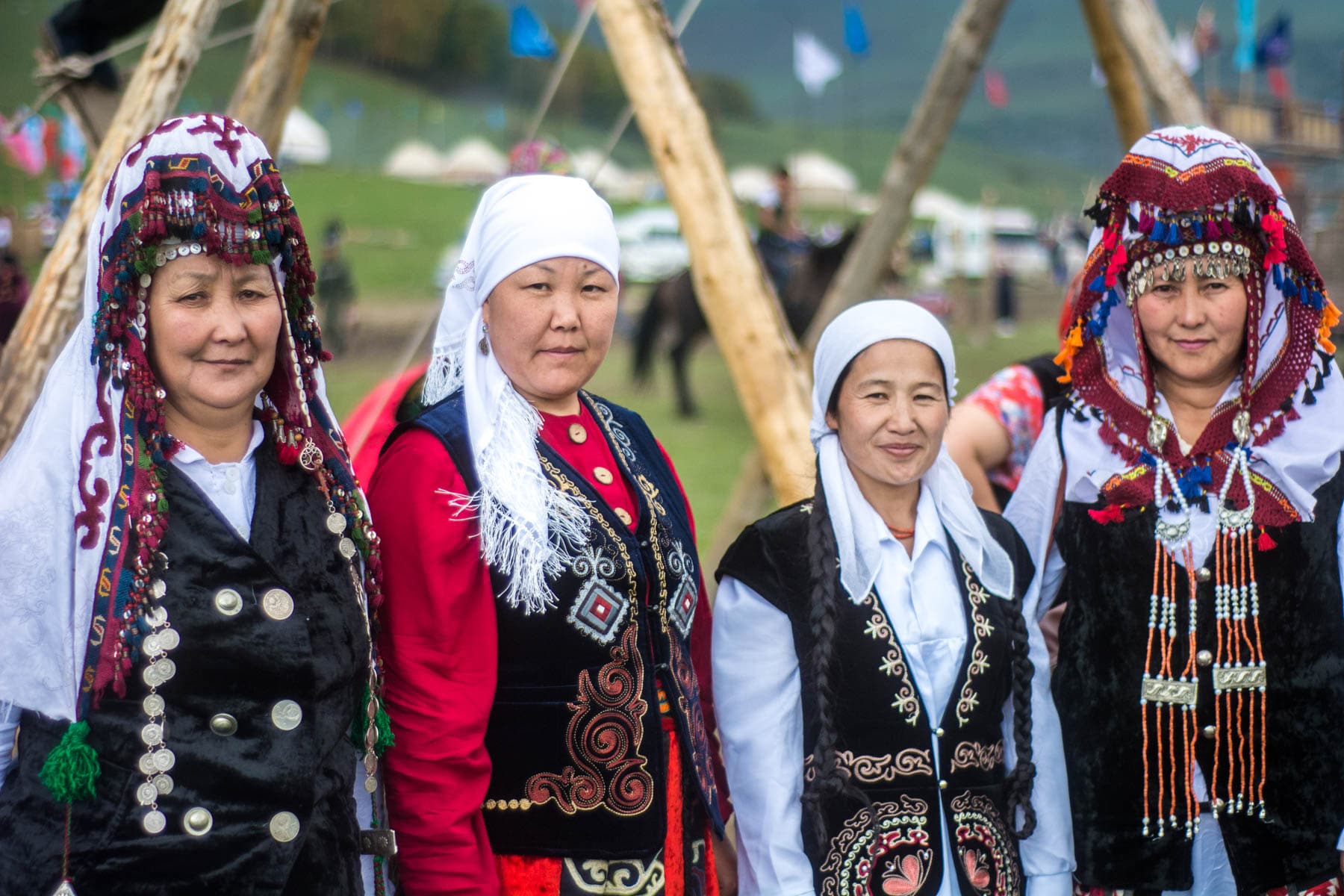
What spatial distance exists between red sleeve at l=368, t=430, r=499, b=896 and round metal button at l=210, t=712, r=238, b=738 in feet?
0.88

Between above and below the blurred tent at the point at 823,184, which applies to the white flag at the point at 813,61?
below

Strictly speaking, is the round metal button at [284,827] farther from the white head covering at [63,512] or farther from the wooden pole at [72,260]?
the wooden pole at [72,260]

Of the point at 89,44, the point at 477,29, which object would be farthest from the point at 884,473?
the point at 477,29

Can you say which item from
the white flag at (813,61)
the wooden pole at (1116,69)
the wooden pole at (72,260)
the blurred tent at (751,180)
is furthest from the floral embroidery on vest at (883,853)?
the blurred tent at (751,180)

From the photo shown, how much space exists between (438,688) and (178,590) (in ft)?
1.35

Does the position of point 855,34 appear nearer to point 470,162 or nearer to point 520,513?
point 520,513

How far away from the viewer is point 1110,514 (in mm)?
2443

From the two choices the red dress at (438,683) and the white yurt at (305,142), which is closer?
the red dress at (438,683)

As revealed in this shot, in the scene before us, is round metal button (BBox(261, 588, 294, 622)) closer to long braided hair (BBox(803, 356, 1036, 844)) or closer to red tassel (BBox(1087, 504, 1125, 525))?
long braided hair (BBox(803, 356, 1036, 844))

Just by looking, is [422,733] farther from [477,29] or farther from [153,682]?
[477,29]

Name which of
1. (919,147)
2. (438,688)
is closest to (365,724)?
(438,688)

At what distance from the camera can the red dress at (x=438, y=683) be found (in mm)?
2008

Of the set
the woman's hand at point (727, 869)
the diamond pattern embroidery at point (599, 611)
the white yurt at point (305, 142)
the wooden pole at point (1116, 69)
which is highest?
the white yurt at point (305, 142)

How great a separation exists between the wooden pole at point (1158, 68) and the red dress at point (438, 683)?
2.93m
